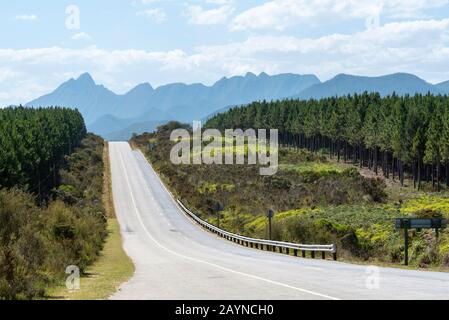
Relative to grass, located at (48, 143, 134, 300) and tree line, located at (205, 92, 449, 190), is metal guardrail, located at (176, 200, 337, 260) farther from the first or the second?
tree line, located at (205, 92, 449, 190)

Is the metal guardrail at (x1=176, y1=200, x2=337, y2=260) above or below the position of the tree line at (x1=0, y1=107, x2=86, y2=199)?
below

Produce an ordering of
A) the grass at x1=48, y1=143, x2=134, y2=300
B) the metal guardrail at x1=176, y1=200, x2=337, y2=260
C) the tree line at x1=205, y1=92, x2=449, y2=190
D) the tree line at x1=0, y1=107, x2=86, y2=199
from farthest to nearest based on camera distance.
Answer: the tree line at x1=205, y1=92, x2=449, y2=190 < the tree line at x1=0, y1=107, x2=86, y2=199 < the metal guardrail at x1=176, y1=200, x2=337, y2=260 < the grass at x1=48, y1=143, x2=134, y2=300

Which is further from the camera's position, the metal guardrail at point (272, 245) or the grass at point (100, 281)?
the metal guardrail at point (272, 245)

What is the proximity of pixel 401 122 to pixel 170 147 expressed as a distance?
66847mm

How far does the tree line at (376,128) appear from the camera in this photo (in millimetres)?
91000

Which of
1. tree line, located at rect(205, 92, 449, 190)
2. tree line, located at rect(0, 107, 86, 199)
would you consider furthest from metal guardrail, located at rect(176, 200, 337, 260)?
tree line, located at rect(205, 92, 449, 190)

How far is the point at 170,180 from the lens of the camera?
332 ft

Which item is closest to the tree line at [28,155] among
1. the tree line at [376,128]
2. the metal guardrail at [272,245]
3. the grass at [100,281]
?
the grass at [100,281]

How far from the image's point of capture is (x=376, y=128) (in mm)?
106250

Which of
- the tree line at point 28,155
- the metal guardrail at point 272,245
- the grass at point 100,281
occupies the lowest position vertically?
the metal guardrail at point 272,245

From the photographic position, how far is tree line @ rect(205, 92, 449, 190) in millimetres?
91000

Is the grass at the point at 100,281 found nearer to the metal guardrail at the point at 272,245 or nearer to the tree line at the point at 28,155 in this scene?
the metal guardrail at the point at 272,245

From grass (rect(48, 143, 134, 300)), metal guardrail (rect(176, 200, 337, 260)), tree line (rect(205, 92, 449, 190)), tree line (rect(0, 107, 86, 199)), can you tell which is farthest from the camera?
tree line (rect(205, 92, 449, 190))
